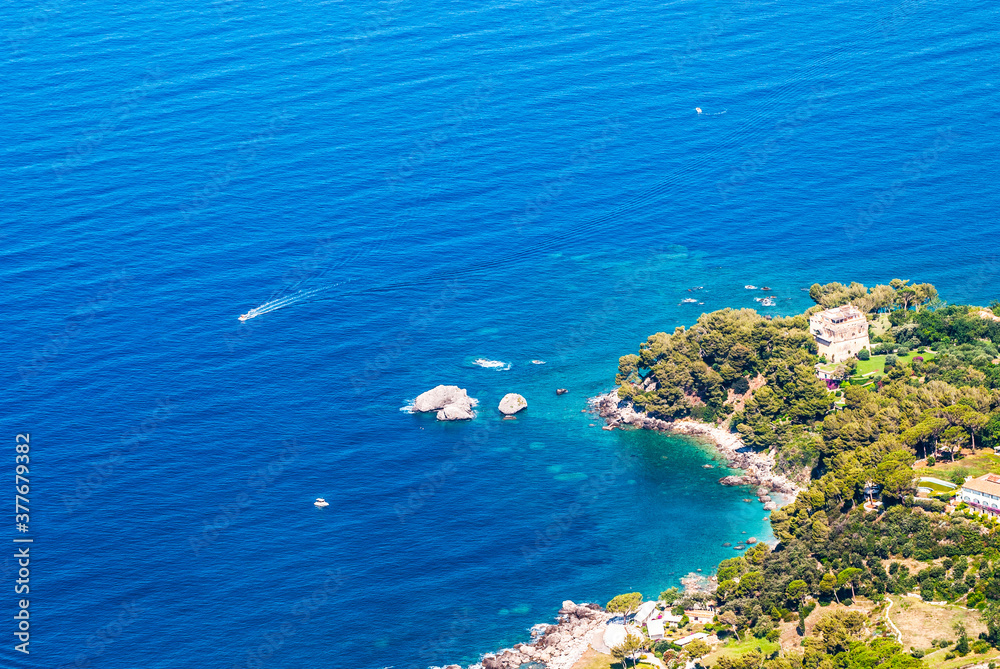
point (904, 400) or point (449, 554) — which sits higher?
point (904, 400)

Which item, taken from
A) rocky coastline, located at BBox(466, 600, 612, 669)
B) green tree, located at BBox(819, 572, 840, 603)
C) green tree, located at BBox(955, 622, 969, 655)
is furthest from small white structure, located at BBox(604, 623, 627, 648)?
green tree, located at BBox(955, 622, 969, 655)

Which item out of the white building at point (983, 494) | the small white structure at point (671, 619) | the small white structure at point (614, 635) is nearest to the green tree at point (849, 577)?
the white building at point (983, 494)

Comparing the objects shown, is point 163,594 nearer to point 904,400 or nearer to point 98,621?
point 98,621

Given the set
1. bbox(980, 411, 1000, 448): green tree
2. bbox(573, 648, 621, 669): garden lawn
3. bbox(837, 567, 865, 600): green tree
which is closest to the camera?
bbox(837, 567, 865, 600): green tree

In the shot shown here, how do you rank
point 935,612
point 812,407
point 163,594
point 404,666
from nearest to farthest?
point 935,612, point 404,666, point 163,594, point 812,407

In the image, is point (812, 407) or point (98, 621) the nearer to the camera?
point (98, 621)

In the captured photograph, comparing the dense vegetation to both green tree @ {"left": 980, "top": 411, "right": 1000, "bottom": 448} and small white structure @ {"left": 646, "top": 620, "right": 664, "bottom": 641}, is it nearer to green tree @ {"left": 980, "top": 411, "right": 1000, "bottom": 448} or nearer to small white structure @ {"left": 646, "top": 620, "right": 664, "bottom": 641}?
green tree @ {"left": 980, "top": 411, "right": 1000, "bottom": 448}

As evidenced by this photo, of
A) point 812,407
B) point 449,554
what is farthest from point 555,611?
point 812,407

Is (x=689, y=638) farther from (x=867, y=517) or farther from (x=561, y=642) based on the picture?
(x=867, y=517)
